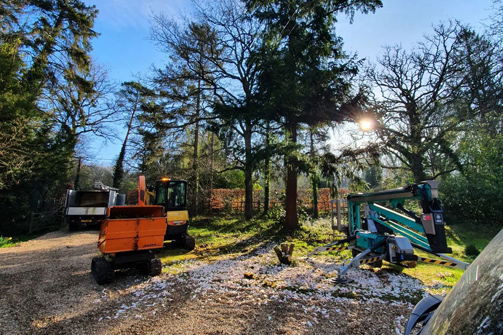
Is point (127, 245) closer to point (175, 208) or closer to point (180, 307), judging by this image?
point (180, 307)

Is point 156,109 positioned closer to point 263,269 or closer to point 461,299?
point 263,269

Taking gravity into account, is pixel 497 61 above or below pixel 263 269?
above

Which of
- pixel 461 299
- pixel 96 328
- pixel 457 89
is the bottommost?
pixel 96 328

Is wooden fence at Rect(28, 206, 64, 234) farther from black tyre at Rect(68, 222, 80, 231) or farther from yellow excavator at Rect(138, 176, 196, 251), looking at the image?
yellow excavator at Rect(138, 176, 196, 251)

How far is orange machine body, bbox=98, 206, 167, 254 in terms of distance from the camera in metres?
5.82

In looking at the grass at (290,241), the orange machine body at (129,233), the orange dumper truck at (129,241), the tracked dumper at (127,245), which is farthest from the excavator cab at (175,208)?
the tracked dumper at (127,245)

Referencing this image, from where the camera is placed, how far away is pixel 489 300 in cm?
71

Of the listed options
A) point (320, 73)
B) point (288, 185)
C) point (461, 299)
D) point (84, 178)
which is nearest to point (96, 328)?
point (461, 299)

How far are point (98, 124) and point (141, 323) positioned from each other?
822 inches

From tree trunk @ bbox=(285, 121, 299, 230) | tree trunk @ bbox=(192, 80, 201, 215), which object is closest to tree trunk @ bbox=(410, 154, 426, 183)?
tree trunk @ bbox=(285, 121, 299, 230)

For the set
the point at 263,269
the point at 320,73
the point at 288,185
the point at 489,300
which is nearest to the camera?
the point at 489,300

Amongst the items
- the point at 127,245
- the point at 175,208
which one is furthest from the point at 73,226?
the point at 127,245

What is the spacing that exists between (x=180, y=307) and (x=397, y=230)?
18.1 feet

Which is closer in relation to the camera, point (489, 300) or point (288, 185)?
point (489, 300)
